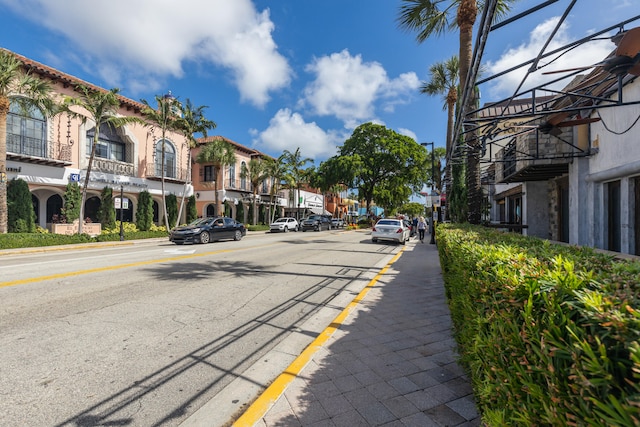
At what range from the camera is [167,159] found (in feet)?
96.8

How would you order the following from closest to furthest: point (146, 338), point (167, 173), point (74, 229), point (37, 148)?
point (146, 338)
point (37, 148)
point (74, 229)
point (167, 173)

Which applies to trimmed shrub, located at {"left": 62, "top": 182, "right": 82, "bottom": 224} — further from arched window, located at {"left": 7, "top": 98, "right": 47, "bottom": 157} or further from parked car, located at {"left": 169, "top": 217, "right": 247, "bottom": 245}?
parked car, located at {"left": 169, "top": 217, "right": 247, "bottom": 245}

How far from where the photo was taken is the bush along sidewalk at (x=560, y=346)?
1043 millimetres

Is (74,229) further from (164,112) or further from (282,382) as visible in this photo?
(282,382)


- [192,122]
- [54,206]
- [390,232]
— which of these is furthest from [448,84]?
[54,206]

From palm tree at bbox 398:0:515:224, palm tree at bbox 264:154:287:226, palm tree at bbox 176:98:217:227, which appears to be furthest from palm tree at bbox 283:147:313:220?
palm tree at bbox 398:0:515:224

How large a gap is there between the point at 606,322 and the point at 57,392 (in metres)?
4.07

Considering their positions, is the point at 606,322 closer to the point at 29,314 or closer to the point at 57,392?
the point at 57,392

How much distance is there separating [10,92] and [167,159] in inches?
543

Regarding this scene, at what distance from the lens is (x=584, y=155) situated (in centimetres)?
951

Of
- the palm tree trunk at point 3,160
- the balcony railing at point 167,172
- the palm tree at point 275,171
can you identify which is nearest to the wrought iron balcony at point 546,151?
the palm tree trunk at point 3,160

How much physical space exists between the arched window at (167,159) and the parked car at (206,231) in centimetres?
1252

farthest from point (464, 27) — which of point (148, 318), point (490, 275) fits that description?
point (148, 318)

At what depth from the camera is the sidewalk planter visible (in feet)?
65.4
